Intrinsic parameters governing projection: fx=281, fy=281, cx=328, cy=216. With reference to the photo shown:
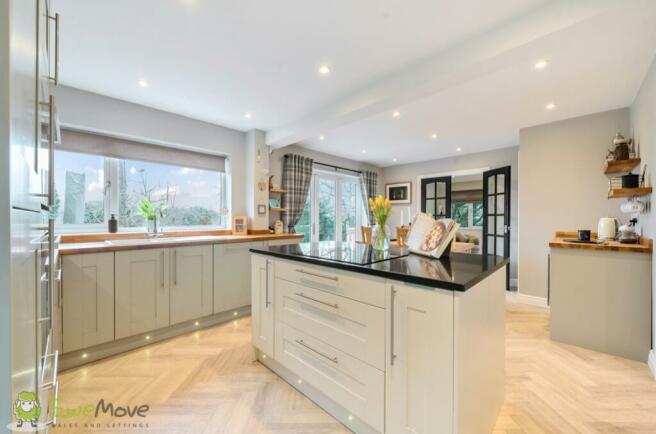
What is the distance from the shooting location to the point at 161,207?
3.21m

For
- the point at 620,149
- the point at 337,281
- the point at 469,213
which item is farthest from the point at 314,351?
the point at 469,213

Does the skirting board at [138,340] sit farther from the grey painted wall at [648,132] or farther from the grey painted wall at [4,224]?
the grey painted wall at [648,132]

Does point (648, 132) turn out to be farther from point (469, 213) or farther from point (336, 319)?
point (469, 213)

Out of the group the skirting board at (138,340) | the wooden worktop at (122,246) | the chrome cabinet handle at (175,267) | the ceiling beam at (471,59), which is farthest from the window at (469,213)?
the chrome cabinet handle at (175,267)

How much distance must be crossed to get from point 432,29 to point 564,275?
244 cm

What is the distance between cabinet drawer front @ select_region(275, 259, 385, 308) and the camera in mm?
1370

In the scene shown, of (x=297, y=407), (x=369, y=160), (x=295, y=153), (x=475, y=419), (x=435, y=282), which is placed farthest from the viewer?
(x=369, y=160)

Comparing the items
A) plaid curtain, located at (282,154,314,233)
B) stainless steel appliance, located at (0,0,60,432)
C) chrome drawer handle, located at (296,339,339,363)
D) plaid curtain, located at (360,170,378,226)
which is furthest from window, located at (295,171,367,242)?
stainless steel appliance, located at (0,0,60,432)

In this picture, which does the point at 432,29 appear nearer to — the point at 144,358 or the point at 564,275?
the point at 564,275

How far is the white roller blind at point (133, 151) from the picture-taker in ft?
8.83

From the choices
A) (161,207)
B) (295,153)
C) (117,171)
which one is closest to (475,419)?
(161,207)

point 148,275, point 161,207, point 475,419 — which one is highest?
point 161,207

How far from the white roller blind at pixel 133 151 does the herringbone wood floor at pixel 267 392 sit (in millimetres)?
1989

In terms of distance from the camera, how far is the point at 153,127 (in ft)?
10.3
